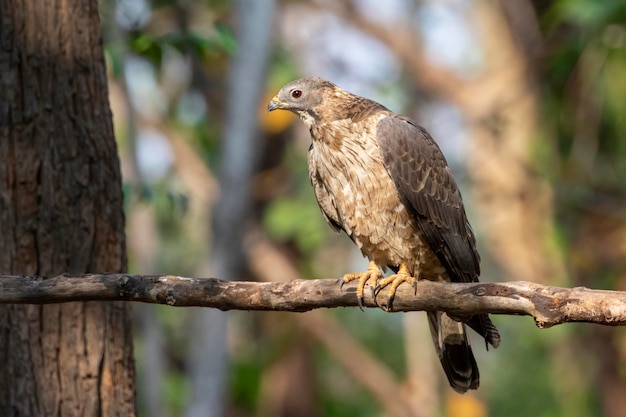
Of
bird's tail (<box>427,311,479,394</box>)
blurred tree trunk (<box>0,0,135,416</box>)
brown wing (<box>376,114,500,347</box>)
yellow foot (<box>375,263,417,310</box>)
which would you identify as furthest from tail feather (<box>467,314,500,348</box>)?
blurred tree trunk (<box>0,0,135,416</box>)

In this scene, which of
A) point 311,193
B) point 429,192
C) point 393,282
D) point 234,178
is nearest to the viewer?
point 393,282

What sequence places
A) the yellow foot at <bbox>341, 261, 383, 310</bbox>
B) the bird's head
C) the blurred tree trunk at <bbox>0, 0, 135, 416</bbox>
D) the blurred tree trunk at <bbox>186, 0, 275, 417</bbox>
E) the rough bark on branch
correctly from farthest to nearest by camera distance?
the blurred tree trunk at <bbox>186, 0, 275, 417</bbox> → the bird's head → the yellow foot at <bbox>341, 261, 383, 310</bbox> → the blurred tree trunk at <bbox>0, 0, 135, 416</bbox> → the rough bark on branch

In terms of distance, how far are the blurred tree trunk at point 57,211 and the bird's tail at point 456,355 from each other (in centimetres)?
167

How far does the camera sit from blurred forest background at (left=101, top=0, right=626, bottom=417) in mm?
10062

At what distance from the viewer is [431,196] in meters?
5.32

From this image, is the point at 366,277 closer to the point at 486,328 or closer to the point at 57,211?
the point at 486,328

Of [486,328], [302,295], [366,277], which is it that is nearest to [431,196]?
[366,277]

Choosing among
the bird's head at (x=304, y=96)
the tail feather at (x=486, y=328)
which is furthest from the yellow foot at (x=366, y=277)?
the bird's head at (x=304, y=96)

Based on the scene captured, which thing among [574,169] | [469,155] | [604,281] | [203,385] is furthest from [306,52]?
[203,385]

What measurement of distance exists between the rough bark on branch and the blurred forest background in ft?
18.1

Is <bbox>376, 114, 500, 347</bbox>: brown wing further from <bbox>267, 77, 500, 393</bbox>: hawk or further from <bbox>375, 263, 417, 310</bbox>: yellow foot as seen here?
<bbox>375, 263, 417, 310</bbox>: yellow foot

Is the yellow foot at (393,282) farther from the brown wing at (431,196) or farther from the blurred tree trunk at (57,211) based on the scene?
the blurred tree trunk at (57,211)

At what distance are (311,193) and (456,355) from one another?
7.76 metres

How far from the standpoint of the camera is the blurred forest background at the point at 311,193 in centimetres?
1006
